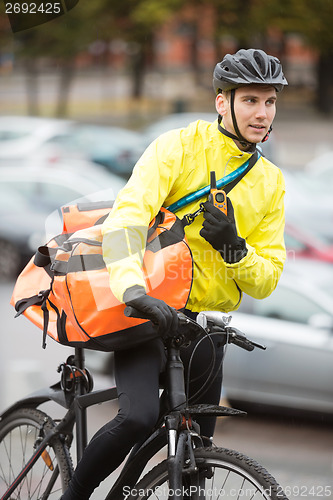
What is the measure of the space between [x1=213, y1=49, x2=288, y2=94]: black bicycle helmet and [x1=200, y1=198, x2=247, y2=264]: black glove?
0.42 meters

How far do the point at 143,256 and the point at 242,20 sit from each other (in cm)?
2552

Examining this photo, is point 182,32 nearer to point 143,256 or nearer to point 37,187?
point 37,187

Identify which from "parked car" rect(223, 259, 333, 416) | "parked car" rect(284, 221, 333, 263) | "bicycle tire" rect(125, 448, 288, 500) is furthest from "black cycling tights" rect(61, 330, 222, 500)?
"parked car" rect(284, 221, 333, 263)

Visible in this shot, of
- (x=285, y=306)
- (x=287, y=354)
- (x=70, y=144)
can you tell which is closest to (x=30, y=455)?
(x=287, y=354)

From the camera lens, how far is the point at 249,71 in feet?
9.80

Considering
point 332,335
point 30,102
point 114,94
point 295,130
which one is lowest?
point 332,335

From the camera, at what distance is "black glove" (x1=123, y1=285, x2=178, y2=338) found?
2.63 metres

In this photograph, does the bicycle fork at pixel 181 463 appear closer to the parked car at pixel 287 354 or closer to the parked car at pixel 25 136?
the parked car at pixel 287 354

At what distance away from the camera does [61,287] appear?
3.03 meters

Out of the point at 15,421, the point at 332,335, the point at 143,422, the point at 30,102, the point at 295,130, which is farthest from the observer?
the point at 30,102

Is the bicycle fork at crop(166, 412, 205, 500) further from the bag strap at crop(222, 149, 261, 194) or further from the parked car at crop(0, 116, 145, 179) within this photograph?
the parked car at crop(0, 116, 145, 179)

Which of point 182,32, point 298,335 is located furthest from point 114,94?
point 298,335

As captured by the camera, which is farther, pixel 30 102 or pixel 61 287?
pixel 30 102

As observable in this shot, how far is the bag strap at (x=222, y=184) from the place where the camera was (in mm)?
Answer: 3045
